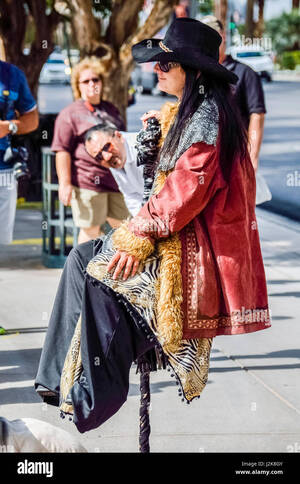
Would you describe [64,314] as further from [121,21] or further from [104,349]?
[121,21]

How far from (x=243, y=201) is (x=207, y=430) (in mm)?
1340

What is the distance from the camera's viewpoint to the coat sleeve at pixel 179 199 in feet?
11.9

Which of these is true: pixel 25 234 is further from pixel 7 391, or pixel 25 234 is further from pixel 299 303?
pixel 7 391

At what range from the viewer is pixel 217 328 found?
3795mm

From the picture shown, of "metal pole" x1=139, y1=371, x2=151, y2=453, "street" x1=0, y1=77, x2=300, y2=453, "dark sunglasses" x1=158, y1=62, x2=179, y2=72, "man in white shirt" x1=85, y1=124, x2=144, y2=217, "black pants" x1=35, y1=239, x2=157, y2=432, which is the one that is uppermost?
"dark sunglasses" x1=158, y1=62, x2=179, y2=72

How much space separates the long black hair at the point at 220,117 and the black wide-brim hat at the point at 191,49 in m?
0.05

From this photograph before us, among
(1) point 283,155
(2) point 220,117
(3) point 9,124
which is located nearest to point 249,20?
(1) point 283,155

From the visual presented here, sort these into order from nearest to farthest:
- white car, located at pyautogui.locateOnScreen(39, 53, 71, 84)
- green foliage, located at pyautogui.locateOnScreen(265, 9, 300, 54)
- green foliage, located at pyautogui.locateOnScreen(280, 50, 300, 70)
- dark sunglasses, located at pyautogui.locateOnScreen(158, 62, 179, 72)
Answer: dark sunglasses, located at pyautogui.locateOnScreen(158, 62, 179, 72) < white car, located at pyautogui.locateOnScreen(39, 53, 71, 84) < green foliage, located at pyautogui.locateOnScreen(280, 50, 300, 70) < green foliage, located at pyautogui.locateOnScreen(265, 9, 300, 54)

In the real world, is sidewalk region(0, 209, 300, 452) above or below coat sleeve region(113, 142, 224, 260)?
below

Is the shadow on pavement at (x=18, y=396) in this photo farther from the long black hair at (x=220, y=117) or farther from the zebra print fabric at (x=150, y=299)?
the long black hair at (x=220, y=117)

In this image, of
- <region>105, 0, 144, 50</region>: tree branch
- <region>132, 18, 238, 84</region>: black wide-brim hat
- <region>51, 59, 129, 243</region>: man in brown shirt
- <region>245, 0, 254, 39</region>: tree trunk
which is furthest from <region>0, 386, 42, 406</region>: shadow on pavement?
<region>245, 0, 254, 39</region>: tree trunk

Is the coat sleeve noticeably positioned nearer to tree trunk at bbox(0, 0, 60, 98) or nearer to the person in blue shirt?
the person in blue shirt

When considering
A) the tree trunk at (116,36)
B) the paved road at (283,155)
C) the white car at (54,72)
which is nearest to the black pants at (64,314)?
the tree trunk at (116,36)

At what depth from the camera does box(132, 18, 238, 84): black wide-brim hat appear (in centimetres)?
377
